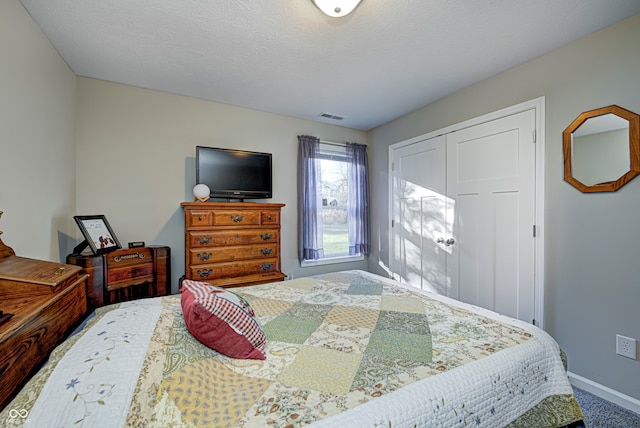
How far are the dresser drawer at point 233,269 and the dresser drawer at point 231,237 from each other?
201 millimetres

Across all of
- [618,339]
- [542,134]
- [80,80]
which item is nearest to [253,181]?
[80,80]

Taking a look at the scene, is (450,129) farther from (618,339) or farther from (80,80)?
(80,80)

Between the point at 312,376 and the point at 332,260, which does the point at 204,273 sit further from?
the point at 312,376

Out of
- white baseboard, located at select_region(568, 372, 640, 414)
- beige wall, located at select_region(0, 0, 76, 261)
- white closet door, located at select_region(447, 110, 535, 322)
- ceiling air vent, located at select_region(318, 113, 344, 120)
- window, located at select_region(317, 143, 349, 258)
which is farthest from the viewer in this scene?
window, located at select_region(317, 143, 349, 258)

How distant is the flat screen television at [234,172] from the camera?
9.61 ft

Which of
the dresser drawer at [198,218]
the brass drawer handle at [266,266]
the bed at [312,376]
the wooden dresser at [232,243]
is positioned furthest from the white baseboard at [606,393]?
the dresser drawer at [198,218]

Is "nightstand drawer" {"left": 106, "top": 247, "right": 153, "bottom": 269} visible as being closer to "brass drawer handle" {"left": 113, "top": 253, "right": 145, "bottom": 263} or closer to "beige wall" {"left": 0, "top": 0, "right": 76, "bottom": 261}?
"brass drawer handle" {"left": 113, "top": 253, "right": 145, "bottom": 263}

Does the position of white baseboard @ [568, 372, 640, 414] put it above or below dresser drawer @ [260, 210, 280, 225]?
below

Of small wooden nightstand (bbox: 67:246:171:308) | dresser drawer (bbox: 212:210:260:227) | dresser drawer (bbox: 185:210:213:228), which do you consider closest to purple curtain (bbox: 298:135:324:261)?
dresser drawer (bbox: 212:210:260:227)

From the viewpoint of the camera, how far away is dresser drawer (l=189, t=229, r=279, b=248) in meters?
2.59

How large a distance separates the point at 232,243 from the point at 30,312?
1865 mm

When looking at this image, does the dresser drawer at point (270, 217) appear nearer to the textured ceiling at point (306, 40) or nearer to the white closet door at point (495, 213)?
the textured ceiling at point (306, 40)

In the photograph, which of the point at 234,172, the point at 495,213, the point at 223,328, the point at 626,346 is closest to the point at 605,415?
the point at 626,346

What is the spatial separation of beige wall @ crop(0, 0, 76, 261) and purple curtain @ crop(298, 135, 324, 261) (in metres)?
2.28
